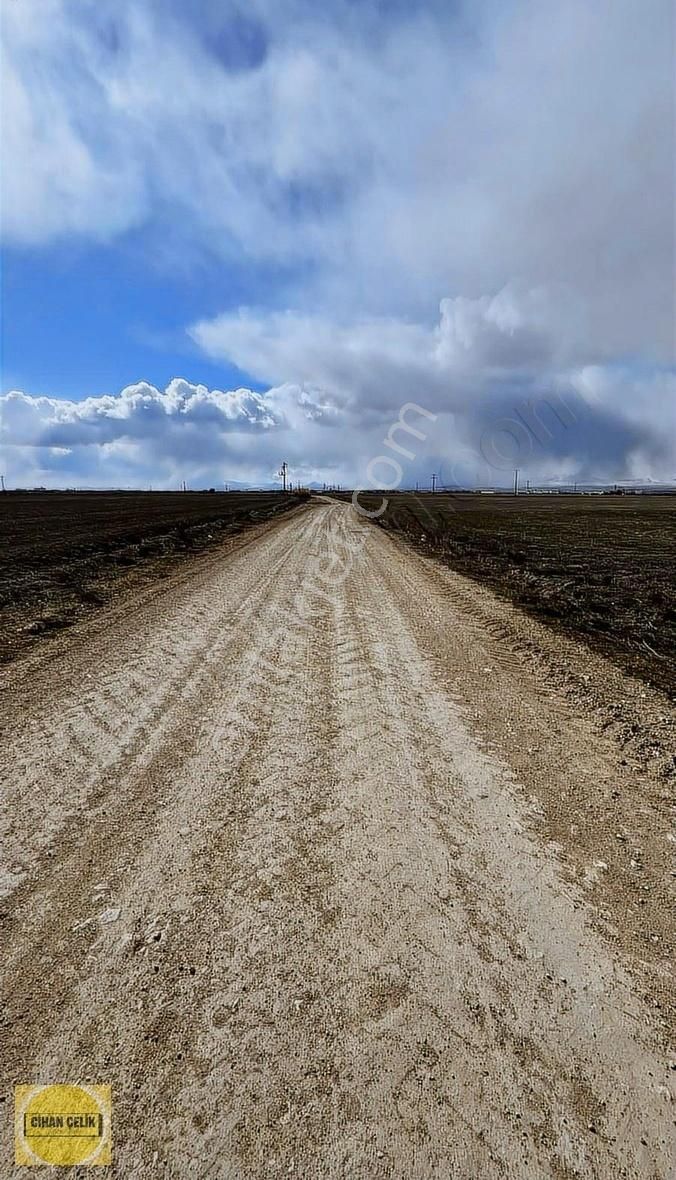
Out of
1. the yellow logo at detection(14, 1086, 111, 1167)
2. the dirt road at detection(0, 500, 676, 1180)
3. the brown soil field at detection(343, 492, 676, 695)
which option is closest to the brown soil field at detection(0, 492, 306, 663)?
the dirt road at detection(0, 500, 676, 1180)

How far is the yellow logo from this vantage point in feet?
6.01

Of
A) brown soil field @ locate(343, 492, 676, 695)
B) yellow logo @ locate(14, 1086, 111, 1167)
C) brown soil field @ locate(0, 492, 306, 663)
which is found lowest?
yellow logo @ locate(14, 1086, 111, 1167)

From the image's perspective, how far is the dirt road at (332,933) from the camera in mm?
1886

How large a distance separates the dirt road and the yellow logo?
0.04 meters

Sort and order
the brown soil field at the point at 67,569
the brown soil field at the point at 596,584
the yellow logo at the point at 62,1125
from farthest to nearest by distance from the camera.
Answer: the brown soil field at the point at 67,569
the brown soil field at the point at 596,584
the yellow logo at the point at 62,1125

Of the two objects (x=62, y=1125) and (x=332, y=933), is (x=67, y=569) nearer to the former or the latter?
(x=332, y=933)

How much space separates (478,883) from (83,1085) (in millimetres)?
2052

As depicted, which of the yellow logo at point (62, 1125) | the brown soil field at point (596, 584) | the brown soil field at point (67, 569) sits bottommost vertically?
the yellow logo at point (62, 1125)

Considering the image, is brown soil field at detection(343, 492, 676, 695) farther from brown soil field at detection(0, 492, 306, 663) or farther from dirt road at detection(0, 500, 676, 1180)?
brown soil field at detection(0, 492, 306, 663)

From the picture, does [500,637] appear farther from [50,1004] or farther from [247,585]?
[50,1004]

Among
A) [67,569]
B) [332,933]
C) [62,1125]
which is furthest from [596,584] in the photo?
[67,569]

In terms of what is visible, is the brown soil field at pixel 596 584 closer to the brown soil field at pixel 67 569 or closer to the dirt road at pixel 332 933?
the dirt road at pixel 332 933

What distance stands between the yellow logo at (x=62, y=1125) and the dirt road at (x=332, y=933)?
0.14ft

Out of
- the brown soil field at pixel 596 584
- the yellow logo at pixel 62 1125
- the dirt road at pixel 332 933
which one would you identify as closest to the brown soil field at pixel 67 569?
the dirt road at pixel 332 933
